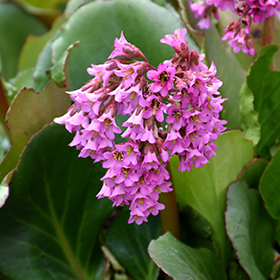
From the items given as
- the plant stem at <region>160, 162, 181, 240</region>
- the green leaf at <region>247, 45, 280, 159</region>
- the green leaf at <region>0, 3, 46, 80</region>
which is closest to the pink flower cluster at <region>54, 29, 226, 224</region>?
the plant stem at <region>160, 162, 181, 240</region>

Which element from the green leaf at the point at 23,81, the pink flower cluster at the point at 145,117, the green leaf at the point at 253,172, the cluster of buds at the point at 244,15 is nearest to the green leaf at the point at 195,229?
the green leaf at the point at 253,172

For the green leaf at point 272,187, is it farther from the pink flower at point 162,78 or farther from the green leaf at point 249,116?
the pink flower at point 162,78

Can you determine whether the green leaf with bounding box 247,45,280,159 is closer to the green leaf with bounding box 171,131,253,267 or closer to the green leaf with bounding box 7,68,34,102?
the green leaf with bounding box 171,131,253,267

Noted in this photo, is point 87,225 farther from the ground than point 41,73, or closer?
closer

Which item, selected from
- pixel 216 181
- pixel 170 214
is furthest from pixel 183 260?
pixel 216 181

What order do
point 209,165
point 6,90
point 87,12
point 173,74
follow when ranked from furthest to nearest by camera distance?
point 6,90
point 87,12
point 209,165
point 173,74

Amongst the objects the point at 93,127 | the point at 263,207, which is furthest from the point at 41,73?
the point at 263,207

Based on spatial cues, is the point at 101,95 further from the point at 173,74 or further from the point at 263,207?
the point at 263,207

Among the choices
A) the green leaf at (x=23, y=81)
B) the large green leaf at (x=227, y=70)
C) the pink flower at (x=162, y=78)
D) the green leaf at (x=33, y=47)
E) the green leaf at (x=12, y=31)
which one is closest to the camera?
the pink flower at (x=162, y=78)
